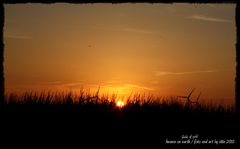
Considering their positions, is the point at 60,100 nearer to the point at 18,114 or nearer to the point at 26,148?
the point at 18,114

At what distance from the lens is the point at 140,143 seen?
18.4 feet

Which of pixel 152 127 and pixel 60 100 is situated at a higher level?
pixel 60 100

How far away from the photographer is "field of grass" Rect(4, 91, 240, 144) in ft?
18.6

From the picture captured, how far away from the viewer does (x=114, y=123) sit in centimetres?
586

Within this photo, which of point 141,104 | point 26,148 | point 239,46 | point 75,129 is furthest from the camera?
point 141,104

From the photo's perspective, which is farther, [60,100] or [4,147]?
[60,100]

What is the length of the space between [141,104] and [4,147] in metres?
2.60

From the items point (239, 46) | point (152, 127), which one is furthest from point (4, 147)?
point (239, 46)

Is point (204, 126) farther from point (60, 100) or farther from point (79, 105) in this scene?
point (60, 100)

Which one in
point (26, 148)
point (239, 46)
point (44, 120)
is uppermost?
point (239, 46)

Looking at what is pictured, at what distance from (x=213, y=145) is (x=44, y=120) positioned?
2484 mm

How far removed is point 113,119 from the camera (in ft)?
19.5

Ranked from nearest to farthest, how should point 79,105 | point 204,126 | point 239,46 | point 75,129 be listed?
1. point 239,46
2. point 75,129
3. point 204,126
4. point 79,105

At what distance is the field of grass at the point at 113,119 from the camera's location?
5672 millimetres
